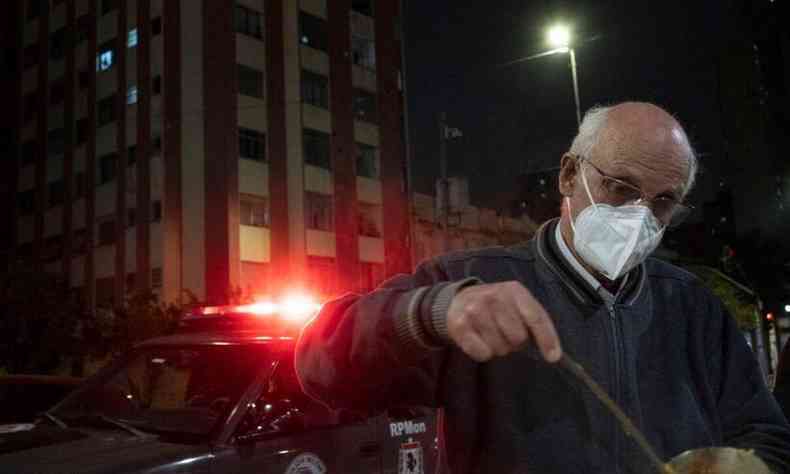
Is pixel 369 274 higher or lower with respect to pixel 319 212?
lower

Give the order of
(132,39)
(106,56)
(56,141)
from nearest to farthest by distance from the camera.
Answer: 1. (132,39)
2. (106,56)
3. (56,141)

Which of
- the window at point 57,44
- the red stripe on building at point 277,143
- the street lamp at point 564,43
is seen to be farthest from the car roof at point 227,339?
the window at point 57,44

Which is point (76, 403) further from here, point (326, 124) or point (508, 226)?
point (508, 226)

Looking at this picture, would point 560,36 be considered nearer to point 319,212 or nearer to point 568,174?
point 568,174

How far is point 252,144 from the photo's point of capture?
3192cm

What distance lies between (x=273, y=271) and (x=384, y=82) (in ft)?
41.0

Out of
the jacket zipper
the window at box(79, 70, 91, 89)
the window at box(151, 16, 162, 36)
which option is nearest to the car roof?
the jacket zipper

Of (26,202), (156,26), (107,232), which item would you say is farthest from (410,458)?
(26,202)

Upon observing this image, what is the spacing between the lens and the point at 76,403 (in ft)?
15.1

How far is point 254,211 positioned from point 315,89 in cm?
718

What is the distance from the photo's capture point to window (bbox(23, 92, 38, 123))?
1580 inches

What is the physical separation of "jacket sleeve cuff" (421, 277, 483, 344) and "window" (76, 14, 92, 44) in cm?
3887

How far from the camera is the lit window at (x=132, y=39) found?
33.0m

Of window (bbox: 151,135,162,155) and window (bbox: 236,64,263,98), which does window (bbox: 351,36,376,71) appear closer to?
window (bbox: 236,64,263,98)
